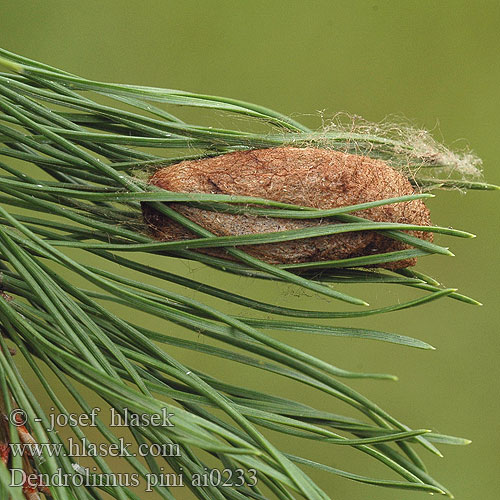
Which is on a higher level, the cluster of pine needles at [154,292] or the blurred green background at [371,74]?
the blurred green background at [371,74]

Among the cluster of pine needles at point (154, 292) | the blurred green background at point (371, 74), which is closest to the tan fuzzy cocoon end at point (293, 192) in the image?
the cluster of pine needles at point (154, 292)

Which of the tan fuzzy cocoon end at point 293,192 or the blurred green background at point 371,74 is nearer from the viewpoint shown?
the tan fuzzy cocoon end at point 293,192

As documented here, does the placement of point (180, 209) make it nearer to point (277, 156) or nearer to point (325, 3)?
point (277, 156)

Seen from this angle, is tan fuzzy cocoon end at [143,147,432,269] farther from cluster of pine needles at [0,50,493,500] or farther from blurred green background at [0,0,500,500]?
blurred green background at [0,0,500,500]

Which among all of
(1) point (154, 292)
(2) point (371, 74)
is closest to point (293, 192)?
(1) point (154, 292)

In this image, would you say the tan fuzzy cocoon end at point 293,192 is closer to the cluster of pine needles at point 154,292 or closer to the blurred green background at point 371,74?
the cluster of pine needles at point 154,292

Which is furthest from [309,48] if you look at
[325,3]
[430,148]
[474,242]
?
[430,148]
